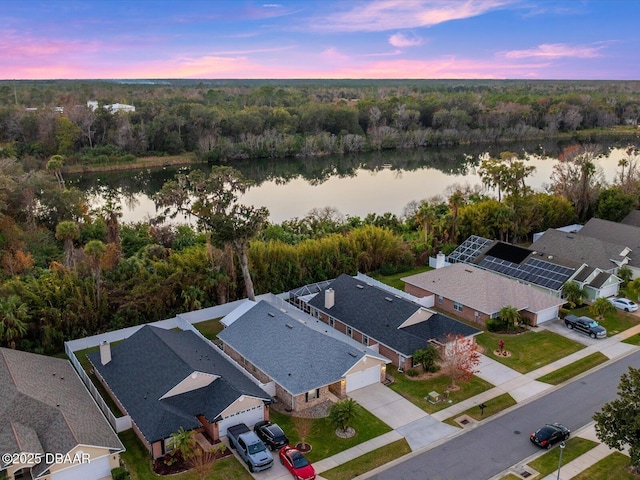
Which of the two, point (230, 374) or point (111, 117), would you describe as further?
point (111, 117)

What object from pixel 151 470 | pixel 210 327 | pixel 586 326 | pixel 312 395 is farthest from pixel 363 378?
pixel 586 326

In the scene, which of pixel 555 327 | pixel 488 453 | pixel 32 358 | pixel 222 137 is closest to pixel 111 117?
pixel 222 137

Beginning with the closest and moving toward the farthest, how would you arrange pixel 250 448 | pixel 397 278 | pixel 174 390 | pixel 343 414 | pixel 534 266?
pixel 250 448 < pixel 343 414 < pixel 174 390 < pixel 534 266 < pixel 397 278

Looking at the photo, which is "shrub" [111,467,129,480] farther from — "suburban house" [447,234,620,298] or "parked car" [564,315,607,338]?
"suburban house" [447,234,620,298]

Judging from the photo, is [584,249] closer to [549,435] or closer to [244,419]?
[549,435]

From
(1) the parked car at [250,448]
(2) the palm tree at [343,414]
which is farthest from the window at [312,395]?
(1) the parked car at [250,448]

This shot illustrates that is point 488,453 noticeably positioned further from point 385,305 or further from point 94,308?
point 94,308
